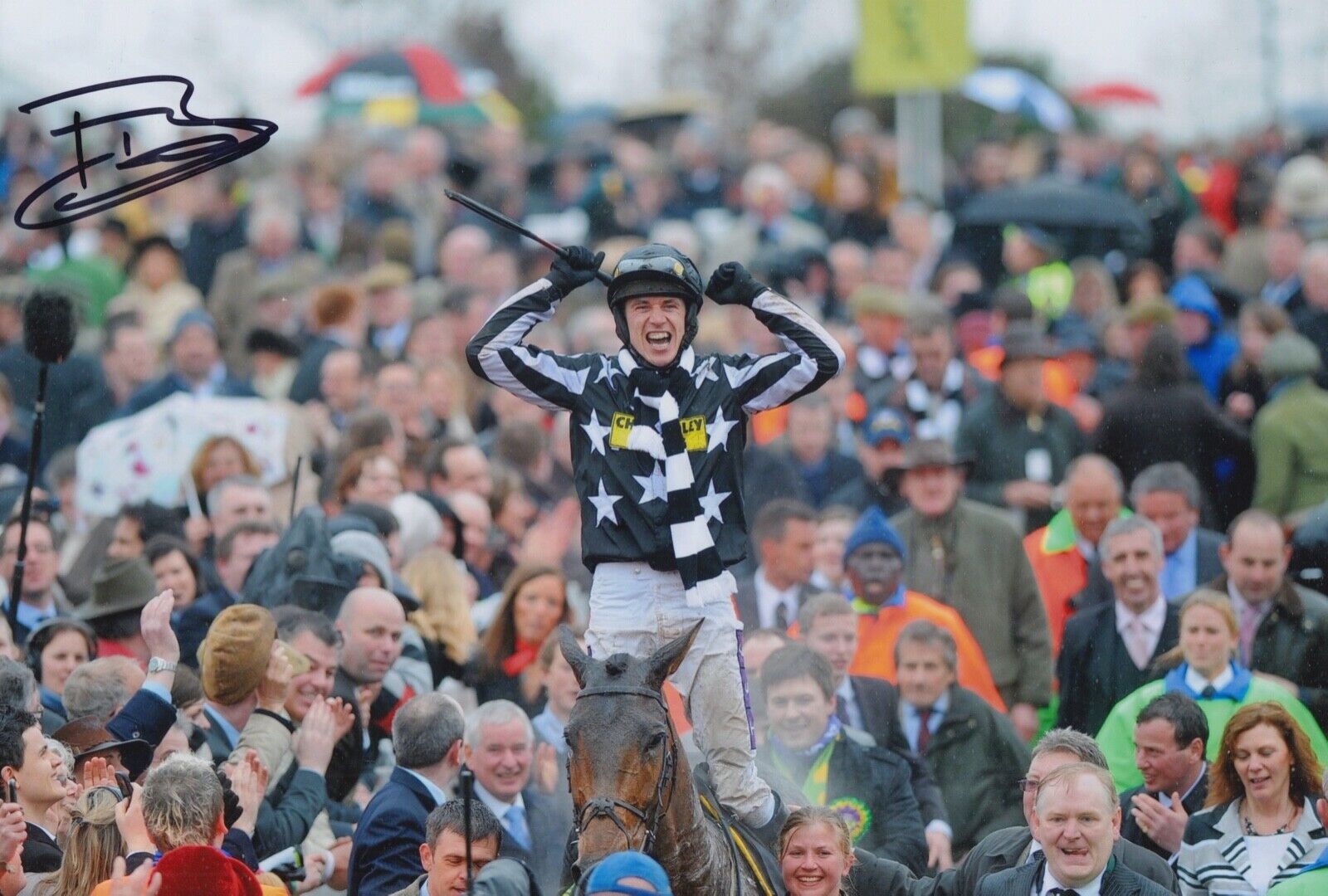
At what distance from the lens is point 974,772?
11.2 m

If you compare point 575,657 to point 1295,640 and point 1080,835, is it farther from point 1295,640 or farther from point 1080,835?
point 1295,640

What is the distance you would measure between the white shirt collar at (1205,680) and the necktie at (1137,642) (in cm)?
88

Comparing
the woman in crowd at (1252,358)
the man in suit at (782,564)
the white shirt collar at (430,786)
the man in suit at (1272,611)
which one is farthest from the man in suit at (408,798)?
the woman in crowd at (1252,358)

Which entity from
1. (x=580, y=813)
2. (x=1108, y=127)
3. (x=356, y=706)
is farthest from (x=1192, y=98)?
(x=580, y=813)

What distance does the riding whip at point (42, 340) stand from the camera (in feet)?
35.9

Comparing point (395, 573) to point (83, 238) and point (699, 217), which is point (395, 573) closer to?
point (83, 238)

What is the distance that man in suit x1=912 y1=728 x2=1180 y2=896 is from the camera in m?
8.94

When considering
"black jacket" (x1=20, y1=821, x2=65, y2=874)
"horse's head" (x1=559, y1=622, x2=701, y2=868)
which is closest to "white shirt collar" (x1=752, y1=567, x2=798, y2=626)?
"black jacket" (x1=20, y1=821, x2=65, y2=874)

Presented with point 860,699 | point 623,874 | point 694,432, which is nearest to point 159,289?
point 860,699

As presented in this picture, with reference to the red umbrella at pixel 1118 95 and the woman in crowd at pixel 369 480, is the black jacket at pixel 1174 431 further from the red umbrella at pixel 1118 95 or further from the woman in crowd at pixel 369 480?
the red umbrella at pixel 1118 95

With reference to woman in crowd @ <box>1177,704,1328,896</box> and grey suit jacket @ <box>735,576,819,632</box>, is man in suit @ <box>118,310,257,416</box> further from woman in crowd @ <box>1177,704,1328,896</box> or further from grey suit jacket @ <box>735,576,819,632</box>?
woman in crowd @ <box>1177,704,1328,896</box>

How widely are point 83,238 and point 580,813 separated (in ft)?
49.0

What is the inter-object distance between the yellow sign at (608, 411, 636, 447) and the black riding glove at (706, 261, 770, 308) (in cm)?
58

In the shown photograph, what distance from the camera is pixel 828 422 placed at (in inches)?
606
